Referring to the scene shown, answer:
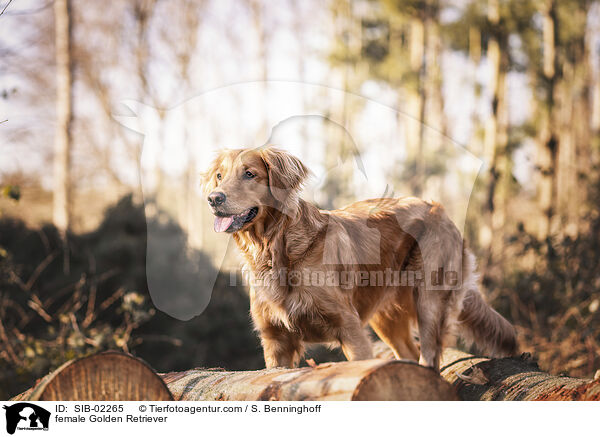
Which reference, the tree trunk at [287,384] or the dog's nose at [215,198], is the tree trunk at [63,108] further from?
the tree trunk at [287,384]

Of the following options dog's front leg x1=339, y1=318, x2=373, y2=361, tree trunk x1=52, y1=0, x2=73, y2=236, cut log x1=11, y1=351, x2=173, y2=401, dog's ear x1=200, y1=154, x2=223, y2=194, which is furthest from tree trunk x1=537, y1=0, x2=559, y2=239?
tree trunk x1=52, y1=0, x2=73, y2=236

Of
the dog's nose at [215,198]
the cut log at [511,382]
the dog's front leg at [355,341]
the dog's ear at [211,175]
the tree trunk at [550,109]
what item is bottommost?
the cut log at [511,382]

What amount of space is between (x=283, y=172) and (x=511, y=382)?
186 centimetres

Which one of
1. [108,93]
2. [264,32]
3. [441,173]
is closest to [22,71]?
[108,93]

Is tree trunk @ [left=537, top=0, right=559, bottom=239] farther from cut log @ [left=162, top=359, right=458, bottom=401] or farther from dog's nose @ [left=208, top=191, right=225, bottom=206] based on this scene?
cut log @ [left=162, top=359, right=458, bottom=401]

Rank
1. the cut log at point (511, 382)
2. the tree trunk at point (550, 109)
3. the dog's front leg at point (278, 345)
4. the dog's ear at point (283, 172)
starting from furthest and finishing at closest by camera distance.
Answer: the tree trunk at point (550, 109) → the dog's front leg at point (278, 345) → the dog's ear at point (283, 172) → the cut log at point (511, 382)

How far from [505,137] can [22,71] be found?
36.1ft

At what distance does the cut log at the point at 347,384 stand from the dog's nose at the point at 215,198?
1008 millimetres

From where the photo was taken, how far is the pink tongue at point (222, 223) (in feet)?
10.8

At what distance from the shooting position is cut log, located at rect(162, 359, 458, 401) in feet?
7.46
